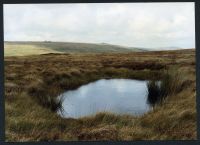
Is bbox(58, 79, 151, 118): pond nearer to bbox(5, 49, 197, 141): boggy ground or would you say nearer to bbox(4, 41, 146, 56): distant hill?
bbox(5, 49, 197, 141): boggy ground

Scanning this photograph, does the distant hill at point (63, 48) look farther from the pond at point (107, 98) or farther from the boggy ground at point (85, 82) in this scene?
the pond at point (107, 98)

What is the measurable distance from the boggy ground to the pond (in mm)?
93

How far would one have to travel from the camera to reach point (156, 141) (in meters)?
7.25

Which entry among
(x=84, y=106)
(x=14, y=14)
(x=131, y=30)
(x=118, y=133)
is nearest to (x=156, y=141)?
(x=118, y=133)

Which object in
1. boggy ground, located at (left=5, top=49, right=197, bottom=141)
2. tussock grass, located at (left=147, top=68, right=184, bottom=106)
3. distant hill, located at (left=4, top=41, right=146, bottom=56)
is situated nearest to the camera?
boggy ground, located at (left=5, top=49, right=197, bottom=141)

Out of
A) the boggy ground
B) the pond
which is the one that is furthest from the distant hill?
the pond

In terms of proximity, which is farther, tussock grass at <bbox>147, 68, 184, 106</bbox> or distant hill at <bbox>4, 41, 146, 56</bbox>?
tussock grass at <bbox>147, 68, 184, 106</bbox>

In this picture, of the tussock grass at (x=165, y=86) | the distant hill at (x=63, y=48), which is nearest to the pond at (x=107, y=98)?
the tussock grass at (x=165, y=86)

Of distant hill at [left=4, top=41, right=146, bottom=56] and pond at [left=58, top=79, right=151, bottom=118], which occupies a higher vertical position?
distant hill at [left=4, top=41, right=146, bottom=56]

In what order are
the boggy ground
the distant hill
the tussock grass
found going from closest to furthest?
1. the boggy ground
2. the distant hill
3. the tussock grass

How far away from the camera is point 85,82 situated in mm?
7742

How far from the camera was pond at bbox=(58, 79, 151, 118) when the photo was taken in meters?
7.58

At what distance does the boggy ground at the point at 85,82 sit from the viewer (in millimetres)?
7324

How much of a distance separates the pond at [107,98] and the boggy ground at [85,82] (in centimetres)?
9
